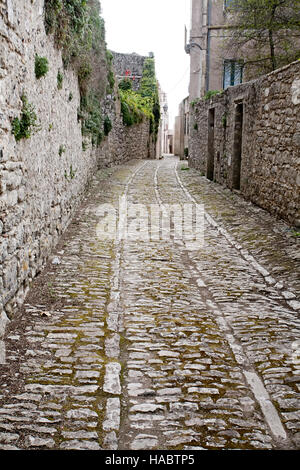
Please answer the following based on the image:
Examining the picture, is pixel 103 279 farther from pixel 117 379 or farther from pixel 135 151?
pixel 135 151

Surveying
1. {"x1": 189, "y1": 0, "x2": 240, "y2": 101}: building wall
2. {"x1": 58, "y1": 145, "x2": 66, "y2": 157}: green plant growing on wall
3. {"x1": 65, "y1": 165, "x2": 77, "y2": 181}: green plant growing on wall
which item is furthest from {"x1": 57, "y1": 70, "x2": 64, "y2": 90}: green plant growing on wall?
{"x1": 189, "y1": 0, "x2": 240, "y2": 101}: building wall

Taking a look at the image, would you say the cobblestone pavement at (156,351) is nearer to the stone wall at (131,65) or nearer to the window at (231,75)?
the window at (231,75)

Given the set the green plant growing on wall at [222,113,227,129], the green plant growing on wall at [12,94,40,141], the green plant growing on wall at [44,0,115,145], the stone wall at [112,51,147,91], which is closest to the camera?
the green plant growing on wall at [12,94,40,141]

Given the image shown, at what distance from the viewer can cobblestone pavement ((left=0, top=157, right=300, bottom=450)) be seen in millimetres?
3205

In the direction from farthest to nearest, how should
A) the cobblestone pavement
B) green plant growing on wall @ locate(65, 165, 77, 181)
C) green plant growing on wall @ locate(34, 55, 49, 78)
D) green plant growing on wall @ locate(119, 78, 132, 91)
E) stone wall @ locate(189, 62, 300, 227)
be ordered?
green plant growing on wall @ locate(119, 78, 132, 91) → green plant growing on wall @ locate(65, 165, 77, 181) → stone wall @ locate(189, 62, 300, 227) → green plant growing on wall @ locate(34, 55, 49, 78) → the cobblestone pavement

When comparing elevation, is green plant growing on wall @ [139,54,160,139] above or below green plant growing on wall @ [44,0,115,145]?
above

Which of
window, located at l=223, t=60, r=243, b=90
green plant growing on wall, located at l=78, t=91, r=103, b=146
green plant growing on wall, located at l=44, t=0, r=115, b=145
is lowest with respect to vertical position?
green plant growing on wall, located at l=78, t=91, r=103, b=146

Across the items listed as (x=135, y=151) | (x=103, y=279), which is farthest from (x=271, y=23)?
(x=135, y=151)

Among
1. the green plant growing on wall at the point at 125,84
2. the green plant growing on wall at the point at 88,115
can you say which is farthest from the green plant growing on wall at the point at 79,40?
the green plant growing on wall at the point at 125,84

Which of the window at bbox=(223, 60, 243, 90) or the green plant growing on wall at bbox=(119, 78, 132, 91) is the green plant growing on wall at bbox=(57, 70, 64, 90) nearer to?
the window at bbox=(223, 60, 243, 90)

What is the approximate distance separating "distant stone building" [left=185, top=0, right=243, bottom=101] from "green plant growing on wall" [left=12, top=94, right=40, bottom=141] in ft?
54.6

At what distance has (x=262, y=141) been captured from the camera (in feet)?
35.7

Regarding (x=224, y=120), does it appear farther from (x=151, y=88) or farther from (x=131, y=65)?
(x=131, y=65)

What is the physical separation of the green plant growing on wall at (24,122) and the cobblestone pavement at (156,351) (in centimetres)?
192
